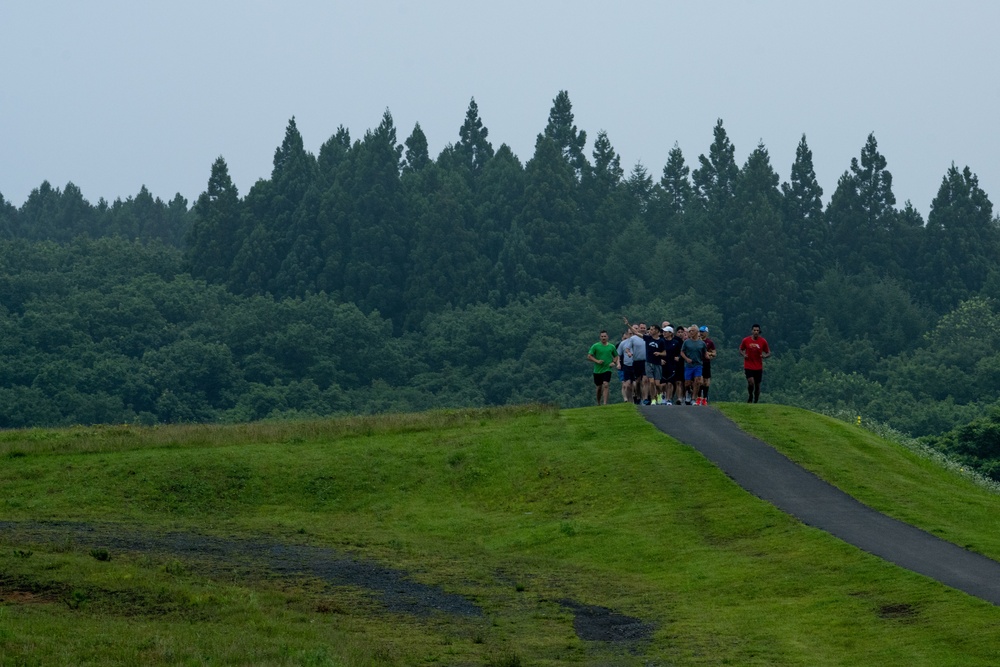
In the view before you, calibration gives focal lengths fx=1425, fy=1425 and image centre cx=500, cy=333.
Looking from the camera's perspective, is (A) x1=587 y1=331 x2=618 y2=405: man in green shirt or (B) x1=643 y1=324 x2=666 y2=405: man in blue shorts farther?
(A) x1=587 y1=331 x2=618 y2=405: man in green shirt

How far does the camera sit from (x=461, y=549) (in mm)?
27078

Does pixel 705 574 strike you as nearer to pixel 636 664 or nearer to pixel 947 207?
pixel 636 664

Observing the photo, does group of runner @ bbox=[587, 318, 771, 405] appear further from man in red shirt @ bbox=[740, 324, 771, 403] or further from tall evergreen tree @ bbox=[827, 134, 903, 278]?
tall evergreen tree @ bbox=[827, 134, 903, 278]

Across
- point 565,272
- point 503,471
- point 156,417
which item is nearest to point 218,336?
point 156,417

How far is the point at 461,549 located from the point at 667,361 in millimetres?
11815

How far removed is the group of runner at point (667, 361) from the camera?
36.7 metres

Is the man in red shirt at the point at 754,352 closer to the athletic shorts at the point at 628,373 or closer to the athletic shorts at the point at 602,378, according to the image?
the athletic shorts at the point at 628,373

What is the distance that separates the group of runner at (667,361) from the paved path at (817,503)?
88 centimetres

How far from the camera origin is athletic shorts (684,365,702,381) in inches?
1457

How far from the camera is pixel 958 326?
120m

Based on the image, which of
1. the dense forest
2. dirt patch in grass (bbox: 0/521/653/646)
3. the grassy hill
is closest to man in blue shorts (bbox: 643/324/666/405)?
the grassy hill

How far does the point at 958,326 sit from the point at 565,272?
35.4 meters

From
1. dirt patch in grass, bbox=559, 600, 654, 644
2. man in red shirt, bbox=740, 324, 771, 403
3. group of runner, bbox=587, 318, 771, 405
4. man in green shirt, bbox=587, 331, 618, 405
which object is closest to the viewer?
dirt patch in grass, bbox=559, 600, 654, 644

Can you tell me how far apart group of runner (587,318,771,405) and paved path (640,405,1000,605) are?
884 millimetres
